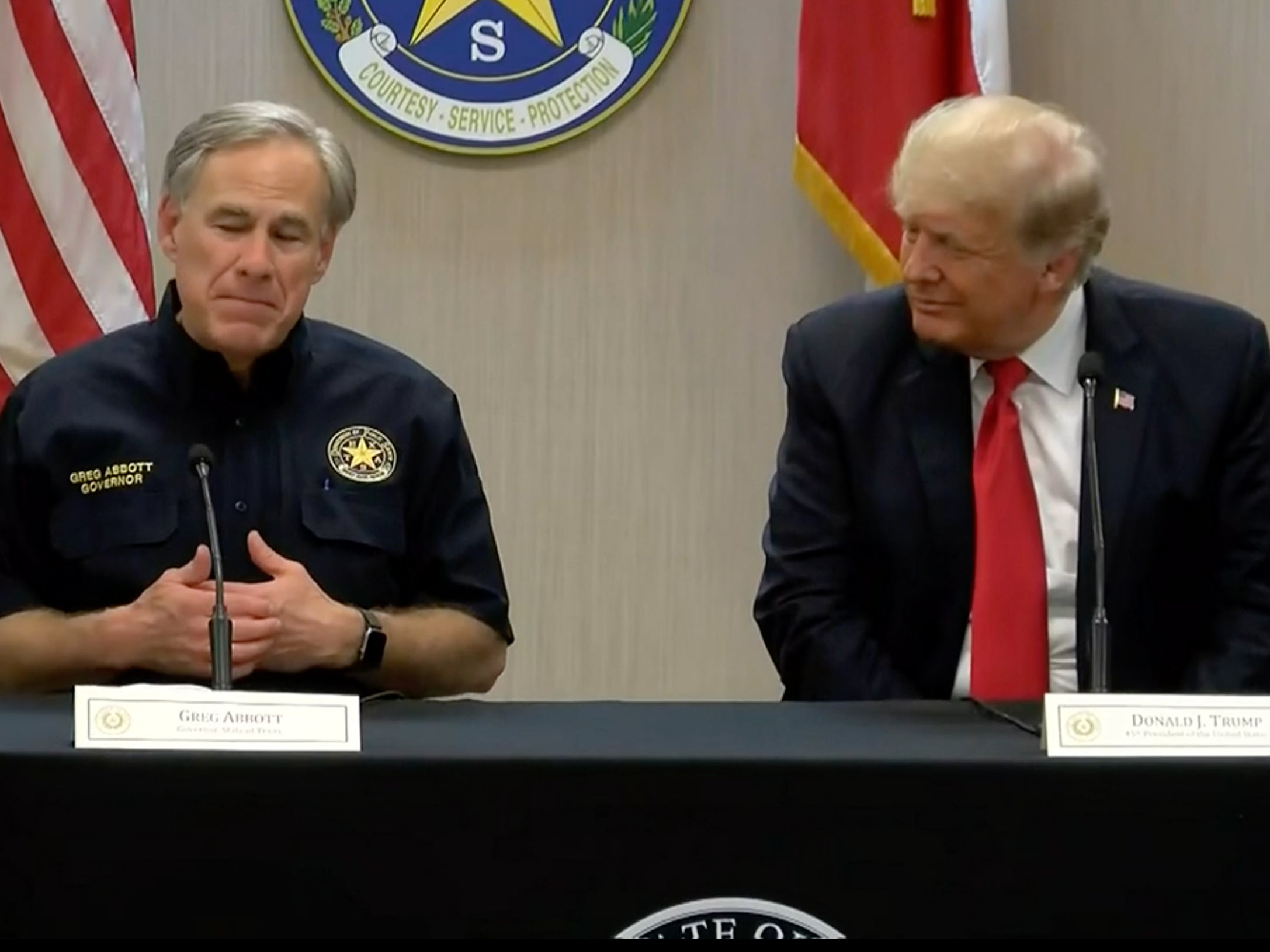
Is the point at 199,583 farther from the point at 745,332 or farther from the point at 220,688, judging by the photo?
the point at 745,332

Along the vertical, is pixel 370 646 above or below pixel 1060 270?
below

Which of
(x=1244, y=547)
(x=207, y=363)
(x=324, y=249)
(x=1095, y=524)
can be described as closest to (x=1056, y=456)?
(x=1244, y=547)

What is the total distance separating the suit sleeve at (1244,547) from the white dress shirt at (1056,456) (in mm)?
187

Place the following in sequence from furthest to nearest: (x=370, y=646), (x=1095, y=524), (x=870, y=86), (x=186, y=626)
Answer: (x=870, y=86) < (x=370, y=646) < (x=186, y=626) < (x=1095, y=524)

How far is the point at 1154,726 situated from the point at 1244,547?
909 millimetres

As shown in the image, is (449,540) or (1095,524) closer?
(1095,524)

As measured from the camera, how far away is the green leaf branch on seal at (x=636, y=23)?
156 inches

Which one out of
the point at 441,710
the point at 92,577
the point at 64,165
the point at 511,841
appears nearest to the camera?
the point at 511,841

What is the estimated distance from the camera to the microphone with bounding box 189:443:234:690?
6.75ft

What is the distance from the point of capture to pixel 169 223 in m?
2.68

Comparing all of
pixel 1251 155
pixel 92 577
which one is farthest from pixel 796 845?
pixel 1251 155

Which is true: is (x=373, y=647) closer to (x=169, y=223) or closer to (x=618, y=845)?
(x=169, y=223)

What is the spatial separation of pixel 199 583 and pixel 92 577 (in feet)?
0.90

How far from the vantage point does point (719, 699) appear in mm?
4195
